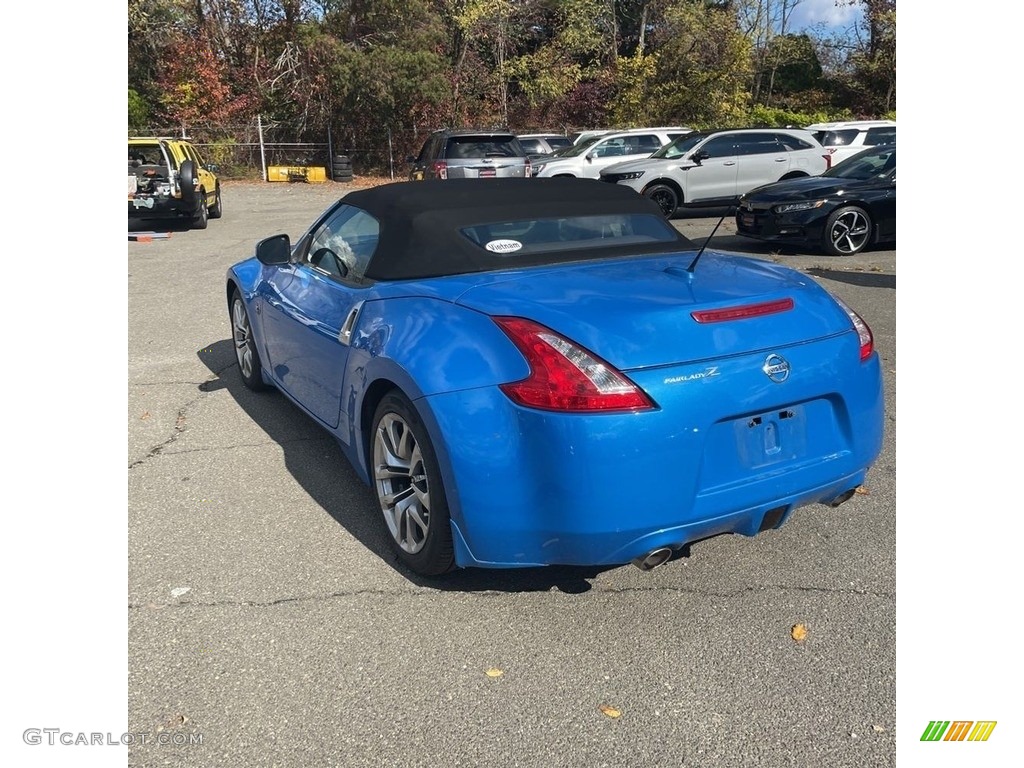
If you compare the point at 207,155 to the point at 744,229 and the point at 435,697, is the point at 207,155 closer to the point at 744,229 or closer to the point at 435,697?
the point at 744,229

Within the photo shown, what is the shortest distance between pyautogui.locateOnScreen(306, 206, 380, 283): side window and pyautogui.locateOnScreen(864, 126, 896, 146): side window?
56.9ft

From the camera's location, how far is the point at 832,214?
455 inches

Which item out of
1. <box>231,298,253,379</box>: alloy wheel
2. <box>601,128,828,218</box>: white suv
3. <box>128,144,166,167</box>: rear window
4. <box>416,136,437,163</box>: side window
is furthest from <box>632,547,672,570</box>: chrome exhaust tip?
<box>416,136,437,163</box>: side window

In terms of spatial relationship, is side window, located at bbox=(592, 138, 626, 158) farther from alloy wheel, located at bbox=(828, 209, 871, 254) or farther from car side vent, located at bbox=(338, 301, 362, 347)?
car side vent, located at bbox=(338, 301, 362, 347)

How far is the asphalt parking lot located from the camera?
2.58 meters

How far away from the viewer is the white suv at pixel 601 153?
19.2 metres

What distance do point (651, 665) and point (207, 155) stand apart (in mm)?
31314

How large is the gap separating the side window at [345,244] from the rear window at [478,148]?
535 inches

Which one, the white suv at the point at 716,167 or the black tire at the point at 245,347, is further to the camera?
the white suv at the point at 716,167

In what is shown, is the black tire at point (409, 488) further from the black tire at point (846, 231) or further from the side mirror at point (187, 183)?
the side mirror at point (187, 183)

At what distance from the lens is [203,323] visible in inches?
333

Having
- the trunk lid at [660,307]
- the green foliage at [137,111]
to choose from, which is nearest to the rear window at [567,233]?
the trunk lid at [660,307]

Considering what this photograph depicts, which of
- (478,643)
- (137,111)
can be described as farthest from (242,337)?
(137,111)

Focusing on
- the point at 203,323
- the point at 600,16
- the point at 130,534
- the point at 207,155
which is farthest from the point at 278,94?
the point at 130,534
